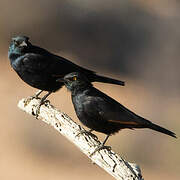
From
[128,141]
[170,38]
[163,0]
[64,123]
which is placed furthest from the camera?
[163,0]

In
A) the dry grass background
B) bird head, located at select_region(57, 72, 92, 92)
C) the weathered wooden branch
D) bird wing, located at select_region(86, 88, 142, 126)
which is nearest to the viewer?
the weathered wooden branch

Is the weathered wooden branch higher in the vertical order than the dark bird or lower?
lower

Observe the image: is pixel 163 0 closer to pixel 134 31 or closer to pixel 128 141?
pixel 134 31

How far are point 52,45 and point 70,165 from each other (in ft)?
20.1

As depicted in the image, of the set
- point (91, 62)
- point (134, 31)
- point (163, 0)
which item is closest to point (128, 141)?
point (91, 62)

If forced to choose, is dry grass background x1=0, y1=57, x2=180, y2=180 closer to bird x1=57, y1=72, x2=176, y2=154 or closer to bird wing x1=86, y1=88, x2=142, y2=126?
bird x1=57, y1=72, x2=176, y2=154

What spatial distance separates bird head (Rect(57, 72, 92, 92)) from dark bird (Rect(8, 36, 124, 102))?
27.2 inches

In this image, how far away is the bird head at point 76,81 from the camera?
9008 mm

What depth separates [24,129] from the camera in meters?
17.9

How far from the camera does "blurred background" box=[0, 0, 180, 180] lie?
16891mm

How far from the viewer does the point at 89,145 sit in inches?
333

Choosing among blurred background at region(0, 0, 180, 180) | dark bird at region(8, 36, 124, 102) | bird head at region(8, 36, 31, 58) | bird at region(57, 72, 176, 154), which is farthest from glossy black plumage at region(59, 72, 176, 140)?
blurred background at region(0, 0, 180, 180)

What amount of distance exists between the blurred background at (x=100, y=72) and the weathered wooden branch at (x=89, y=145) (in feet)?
23.8

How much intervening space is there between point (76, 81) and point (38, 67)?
98 cm
